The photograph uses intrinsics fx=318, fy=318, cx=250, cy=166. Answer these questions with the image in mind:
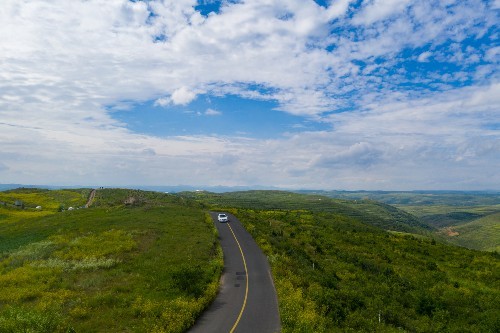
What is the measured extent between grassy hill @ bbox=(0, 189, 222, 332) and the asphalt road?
1091 mm

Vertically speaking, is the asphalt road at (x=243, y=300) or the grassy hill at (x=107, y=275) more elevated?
the grassy hill at (x=107, y=275)

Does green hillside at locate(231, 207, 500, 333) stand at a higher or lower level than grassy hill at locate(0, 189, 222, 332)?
lower

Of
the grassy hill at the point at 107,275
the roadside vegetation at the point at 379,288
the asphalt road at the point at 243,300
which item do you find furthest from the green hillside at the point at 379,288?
the grassy hill at the point at 107,275

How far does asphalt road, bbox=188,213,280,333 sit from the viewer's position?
2078 cm

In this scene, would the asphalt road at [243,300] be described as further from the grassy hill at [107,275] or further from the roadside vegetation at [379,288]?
the grassy hill at [107,275]

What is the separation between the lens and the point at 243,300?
83.1 ft

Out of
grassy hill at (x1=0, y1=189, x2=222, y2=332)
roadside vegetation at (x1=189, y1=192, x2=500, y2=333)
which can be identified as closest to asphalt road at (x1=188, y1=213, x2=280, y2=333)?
roadside vegetation at (x1=189, y1=192, x2=500, y2=333)

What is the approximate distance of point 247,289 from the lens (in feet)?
91.5

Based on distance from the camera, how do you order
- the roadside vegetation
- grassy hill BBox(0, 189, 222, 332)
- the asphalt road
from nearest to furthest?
grassy hill BBox(0, 189, 222, 332), the asphalt road, the roadside vegetation

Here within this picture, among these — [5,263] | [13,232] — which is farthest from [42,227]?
[5,263]

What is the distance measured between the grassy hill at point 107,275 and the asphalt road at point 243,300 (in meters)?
1.09

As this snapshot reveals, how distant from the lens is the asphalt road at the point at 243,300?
20.8 meters

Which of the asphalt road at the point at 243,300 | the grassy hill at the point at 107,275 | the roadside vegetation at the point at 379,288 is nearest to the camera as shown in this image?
the grassy hill at the point at 107,275

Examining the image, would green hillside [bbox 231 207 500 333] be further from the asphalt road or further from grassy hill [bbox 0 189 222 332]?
grassy hill [bbox 0 189 222 332]
